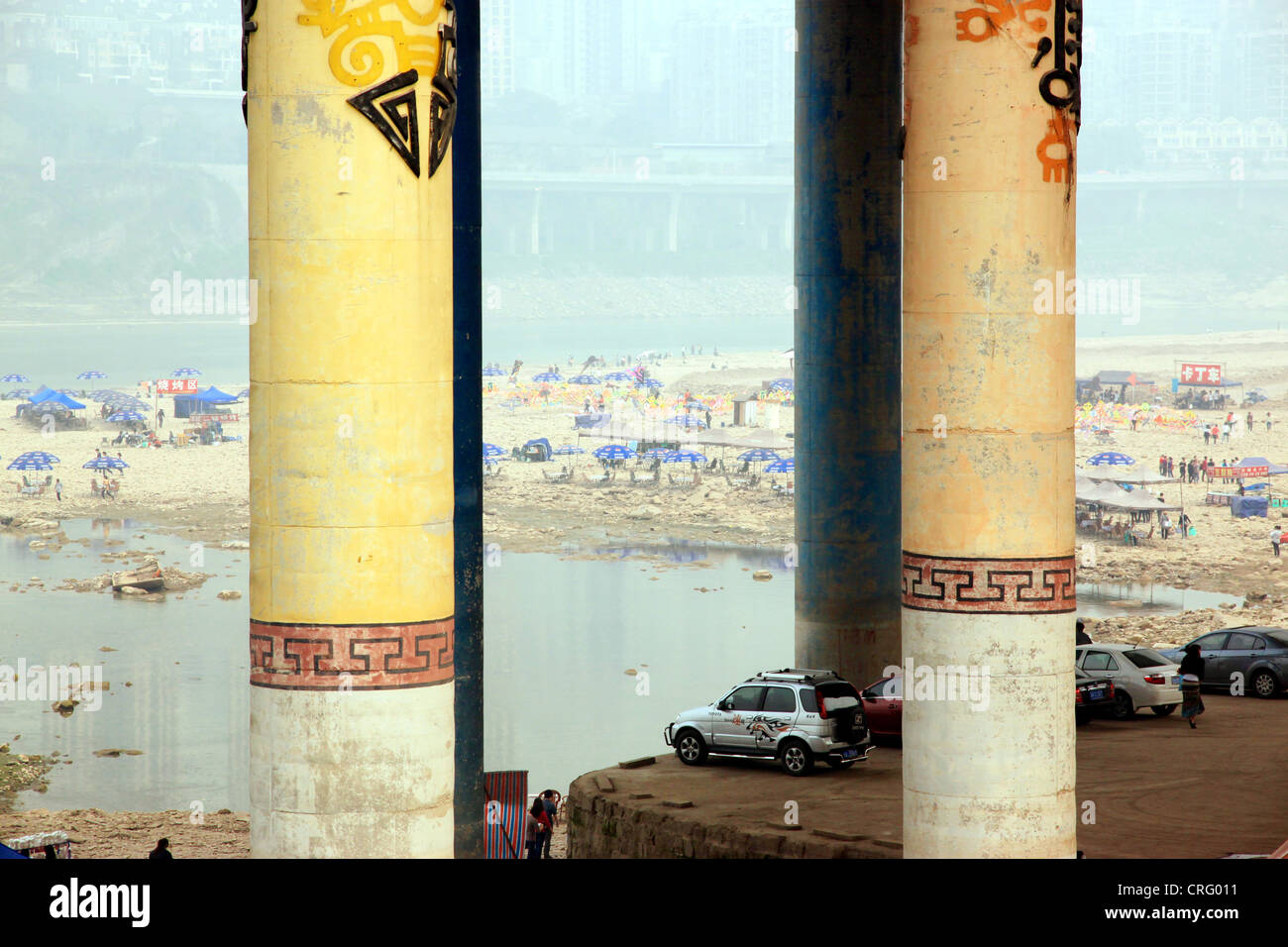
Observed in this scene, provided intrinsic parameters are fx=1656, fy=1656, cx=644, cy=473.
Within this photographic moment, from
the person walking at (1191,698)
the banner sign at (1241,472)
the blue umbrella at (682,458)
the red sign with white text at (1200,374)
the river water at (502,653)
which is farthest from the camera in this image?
the red sign with white text at (1200,374)

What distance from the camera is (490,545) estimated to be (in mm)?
85500

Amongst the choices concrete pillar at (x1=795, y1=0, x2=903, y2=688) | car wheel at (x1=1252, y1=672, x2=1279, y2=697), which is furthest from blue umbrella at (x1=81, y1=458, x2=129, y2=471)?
car wheel at (x1=1252, y1=672, x2=1279, y2=697)

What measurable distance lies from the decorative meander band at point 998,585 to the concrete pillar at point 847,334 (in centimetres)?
1804

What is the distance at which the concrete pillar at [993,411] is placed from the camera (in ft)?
62.6

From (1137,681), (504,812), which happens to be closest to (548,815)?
(504,812)

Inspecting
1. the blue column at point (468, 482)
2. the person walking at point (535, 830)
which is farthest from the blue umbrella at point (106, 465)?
the blue column at point (468, 482)

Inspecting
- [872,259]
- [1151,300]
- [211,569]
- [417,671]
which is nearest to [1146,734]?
[872,259]

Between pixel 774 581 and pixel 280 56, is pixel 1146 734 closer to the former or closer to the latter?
pixel 280 56

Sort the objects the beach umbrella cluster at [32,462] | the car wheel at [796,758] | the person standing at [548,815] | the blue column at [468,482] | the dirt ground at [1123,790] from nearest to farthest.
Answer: the dirt ground at [1123,790], the blue column at [468,482], the person standing at [548,815], the car wheel at [796,758], the beach umbrella cluster at [32,462]

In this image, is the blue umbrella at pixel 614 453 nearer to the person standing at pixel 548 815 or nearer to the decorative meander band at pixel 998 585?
the person standing at pixel 548 815

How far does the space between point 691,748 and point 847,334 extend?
434 inches

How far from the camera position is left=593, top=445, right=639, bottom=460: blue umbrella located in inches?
3915

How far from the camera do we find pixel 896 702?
107 ft

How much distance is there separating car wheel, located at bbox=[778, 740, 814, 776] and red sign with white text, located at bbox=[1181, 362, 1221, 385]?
102m
